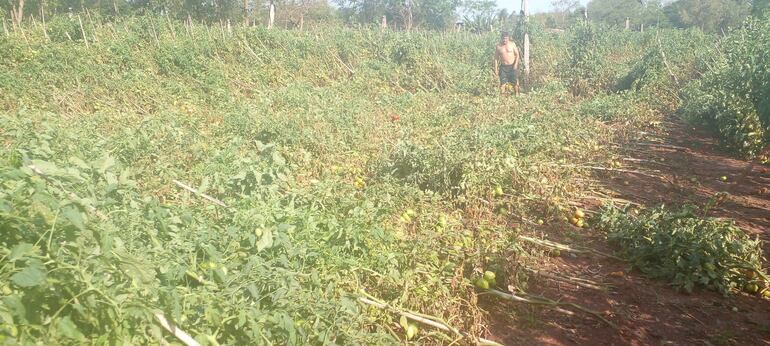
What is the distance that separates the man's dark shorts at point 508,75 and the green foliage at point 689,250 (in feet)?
22.9

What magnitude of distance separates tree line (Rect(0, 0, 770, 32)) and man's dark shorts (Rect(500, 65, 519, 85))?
493 cm

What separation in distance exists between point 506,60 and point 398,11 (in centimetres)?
2777

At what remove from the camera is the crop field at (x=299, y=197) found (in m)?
1.75

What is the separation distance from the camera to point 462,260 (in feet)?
11.0

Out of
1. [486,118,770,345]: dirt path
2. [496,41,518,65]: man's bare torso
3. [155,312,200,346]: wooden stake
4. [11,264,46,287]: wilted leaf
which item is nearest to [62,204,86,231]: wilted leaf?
[11,264,46,287]: wilted leaf

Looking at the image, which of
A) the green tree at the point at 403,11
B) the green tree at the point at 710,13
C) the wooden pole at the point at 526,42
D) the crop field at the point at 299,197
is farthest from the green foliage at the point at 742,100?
the green tree at the point at 403,11

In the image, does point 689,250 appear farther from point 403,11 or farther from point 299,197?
point 403,11

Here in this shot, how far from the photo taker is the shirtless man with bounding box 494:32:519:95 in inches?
404

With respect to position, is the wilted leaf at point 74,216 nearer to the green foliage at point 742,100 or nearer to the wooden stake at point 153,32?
the green foliage at point 742,100

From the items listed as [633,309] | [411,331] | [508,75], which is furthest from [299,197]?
[508,75]

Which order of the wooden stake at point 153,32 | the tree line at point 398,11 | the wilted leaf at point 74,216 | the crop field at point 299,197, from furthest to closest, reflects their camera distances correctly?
the tree line at point 398,11, the wooden stake at point 153,32, the crop field at point 299,197, the wilted leaf at point 74,216

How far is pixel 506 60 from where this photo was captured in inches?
406


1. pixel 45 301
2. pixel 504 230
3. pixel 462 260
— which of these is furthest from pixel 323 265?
pixel 504 230

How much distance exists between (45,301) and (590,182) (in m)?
4.99
